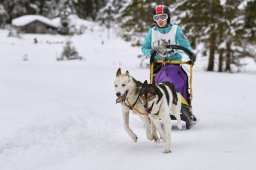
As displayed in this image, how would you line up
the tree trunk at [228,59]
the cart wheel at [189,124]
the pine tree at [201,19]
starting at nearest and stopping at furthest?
the cart wheel at [189,124], the pine tree at [201,19], the tree trunk at [228,59]

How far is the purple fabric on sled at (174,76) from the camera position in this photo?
22.7 feet

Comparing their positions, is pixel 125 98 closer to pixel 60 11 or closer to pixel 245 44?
pixel 245 44

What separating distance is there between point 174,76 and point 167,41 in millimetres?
593

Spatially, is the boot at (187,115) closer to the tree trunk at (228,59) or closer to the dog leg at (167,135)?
the dog leg at (167,135)

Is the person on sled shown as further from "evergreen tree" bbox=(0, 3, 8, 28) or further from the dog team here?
"evergreen tree" bbox=(0, 3, 8, 28)

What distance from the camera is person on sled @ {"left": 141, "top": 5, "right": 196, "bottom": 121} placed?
270 inches

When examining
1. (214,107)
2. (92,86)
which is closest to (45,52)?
(92,86)

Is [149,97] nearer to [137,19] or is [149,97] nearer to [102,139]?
[102,139]

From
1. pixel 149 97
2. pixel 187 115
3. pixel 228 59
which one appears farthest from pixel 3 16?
pixel 149 97

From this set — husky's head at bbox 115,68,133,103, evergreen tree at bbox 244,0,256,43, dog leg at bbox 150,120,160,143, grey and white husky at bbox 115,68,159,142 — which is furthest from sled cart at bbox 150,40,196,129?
evergreen tree at bbox 244,0,256,43

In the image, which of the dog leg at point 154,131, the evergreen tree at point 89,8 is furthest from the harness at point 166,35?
the evergreen tree at point 89,8

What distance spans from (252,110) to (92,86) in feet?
22.0

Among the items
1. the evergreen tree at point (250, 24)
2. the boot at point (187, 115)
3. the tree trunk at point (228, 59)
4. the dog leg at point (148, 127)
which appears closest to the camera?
the dog leg at point (148, 127)

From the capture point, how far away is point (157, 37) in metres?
7.04
